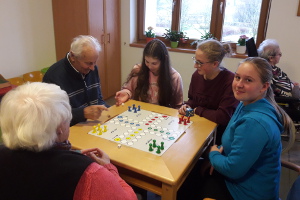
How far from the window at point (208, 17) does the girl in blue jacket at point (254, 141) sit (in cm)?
253

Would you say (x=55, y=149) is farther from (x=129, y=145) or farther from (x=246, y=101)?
(x=246, y=101)

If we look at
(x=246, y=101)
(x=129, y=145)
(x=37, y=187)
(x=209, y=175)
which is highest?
(x=246, y=101)

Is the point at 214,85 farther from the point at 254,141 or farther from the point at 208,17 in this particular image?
the point at 208,17

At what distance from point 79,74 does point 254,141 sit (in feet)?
4.39

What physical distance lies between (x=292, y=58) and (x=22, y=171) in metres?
3.32

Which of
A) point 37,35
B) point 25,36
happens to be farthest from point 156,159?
point 37,35

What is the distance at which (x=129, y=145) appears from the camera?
4.59 ft

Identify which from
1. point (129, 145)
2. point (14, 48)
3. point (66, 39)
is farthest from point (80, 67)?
point (66, 39)

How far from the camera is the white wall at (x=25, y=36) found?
2.95 meters

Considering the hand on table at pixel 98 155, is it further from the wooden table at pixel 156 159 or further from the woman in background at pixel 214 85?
the woman in background at pixel 214 85

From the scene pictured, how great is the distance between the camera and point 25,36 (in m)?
3.19

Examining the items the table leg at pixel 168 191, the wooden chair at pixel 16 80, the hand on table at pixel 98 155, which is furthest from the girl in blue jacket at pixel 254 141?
the wooden chair at pixel 16 80

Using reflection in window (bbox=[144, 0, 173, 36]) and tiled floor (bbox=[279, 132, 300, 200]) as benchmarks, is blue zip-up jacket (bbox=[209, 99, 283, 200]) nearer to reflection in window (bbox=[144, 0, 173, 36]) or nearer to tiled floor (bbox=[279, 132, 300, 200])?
tiled floor (bbox=[279, 132, 300, 200])

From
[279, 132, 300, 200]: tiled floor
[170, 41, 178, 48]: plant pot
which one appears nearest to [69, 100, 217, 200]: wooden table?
[279, 132, 300, 200]: tiled floor
